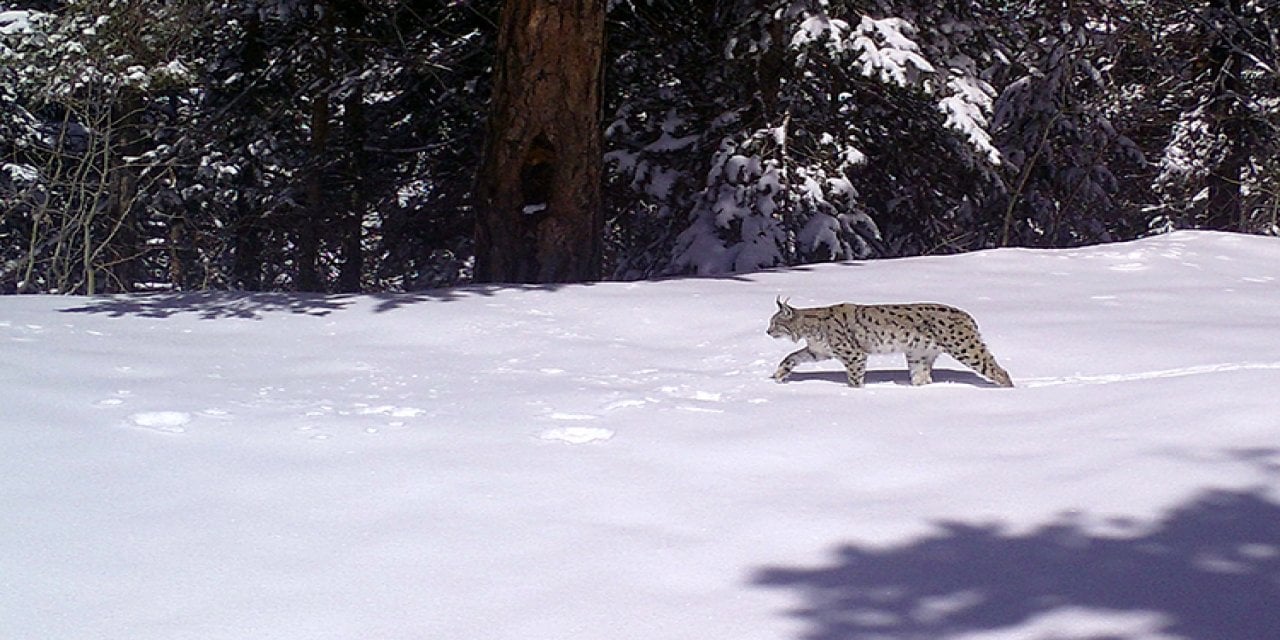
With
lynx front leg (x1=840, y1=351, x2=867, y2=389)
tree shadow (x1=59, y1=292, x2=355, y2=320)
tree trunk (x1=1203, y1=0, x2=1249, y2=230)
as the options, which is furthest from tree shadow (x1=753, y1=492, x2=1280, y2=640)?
tree trunk (x1=1203, y1=0, x2=1249, y2=230)

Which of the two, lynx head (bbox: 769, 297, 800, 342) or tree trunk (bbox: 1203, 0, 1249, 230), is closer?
lynx head (bbox: 769, 297, 800, 342)

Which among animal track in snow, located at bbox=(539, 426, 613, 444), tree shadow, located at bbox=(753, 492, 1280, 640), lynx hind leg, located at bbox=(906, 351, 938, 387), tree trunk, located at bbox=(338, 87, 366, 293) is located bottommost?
tree shadow, located at bbox=(753, 492, 1280, 640)

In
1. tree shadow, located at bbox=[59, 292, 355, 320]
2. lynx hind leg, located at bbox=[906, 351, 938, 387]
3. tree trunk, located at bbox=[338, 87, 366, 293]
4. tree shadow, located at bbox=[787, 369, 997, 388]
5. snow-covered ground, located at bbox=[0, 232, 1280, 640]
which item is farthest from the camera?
tree trunk, located at bbox=[338, 87, 366, 293]

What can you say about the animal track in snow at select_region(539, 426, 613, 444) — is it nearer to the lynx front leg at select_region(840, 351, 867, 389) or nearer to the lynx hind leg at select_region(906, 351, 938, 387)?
the lynx front leg at select_region(840, 351, 867, 389)

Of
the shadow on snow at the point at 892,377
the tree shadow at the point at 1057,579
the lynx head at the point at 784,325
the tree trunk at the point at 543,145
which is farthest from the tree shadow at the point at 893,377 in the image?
the tree trunk at the point at 543,145

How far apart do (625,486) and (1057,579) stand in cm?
167

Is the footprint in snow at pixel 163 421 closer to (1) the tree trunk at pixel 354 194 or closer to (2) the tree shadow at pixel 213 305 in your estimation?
(2) the tree shadow at pixel 213 305

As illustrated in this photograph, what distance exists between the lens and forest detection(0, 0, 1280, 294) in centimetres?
1170

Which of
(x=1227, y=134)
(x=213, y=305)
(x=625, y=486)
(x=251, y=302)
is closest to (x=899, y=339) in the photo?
(x=625, y=486)

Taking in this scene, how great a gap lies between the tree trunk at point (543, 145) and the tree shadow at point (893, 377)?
15.4 ft

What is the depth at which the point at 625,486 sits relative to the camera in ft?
15.2

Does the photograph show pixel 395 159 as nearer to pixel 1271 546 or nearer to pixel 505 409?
pixel 505 409

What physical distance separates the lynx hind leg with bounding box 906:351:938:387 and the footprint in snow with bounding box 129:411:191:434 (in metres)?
3.71

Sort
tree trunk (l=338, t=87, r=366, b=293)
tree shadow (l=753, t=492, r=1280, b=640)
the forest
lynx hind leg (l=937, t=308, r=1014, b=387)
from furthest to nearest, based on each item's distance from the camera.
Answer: tree trunk (l=338, t=87, r=366, b=293), the forest, lynx hind leg (l=937, t=308, r=1014, b=387), tree shadow (l=753, t=492, r=1280, b=640)
